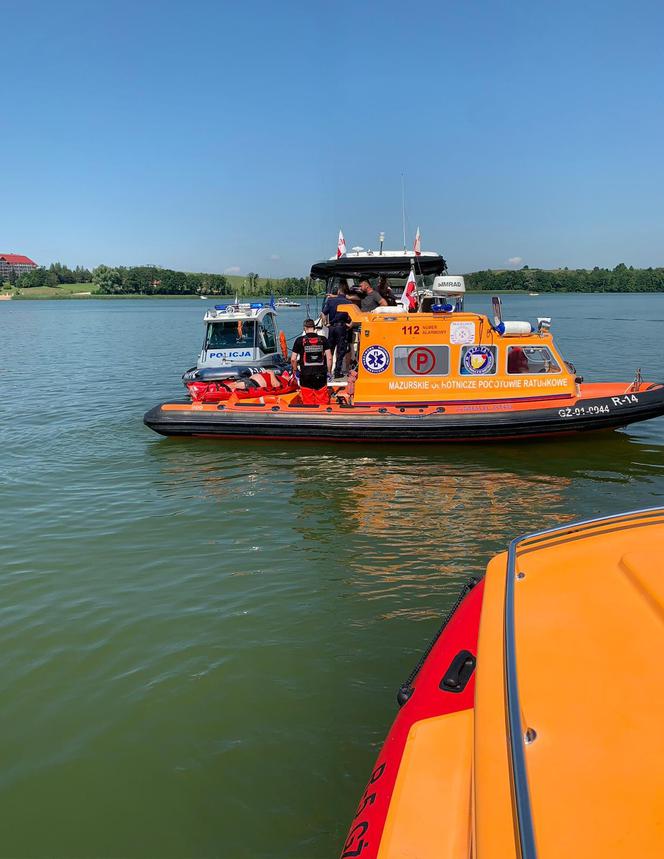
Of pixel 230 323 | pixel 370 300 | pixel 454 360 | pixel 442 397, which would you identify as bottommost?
pixel 442 397

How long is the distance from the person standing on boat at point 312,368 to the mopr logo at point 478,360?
253cm

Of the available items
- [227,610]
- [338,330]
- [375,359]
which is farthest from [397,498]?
[338,330]

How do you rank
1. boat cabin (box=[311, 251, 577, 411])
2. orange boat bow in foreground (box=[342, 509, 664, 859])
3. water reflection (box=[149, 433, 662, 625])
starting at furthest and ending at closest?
boat cabin (box=[311, 251, 577, 411]) → water reflection (box=[149, 433, 662, 625]) → orange boat bow in foreground (box=[342, 509, 664, 859])

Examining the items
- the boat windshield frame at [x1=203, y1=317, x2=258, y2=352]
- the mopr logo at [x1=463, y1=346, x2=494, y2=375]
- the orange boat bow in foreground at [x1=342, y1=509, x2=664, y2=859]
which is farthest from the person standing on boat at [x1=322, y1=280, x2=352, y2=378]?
the orange boat bow in foreground at [x1=342, y1=509, x2=664, y2=859]

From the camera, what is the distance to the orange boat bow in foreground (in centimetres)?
139

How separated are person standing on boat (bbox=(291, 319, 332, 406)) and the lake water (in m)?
0.94

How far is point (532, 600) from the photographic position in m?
2.24

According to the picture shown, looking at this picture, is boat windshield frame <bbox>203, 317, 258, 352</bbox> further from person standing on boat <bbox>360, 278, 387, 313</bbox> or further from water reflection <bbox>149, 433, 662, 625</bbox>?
water reflection <bbox>149, 433, 662, 625</bbox>

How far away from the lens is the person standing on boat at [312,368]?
11094 mm

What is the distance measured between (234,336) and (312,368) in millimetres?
4189

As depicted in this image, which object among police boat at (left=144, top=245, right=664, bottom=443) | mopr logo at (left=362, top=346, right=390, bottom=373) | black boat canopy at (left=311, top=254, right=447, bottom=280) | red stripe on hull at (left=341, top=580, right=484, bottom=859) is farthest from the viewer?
black boat canopy at (left=311, top=254, right=447, bottom=280)

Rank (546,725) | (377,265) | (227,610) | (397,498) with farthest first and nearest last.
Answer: (377,265), (397,498), (227,610), (546,725)

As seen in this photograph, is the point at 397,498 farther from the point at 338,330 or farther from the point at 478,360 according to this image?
the point at 338,330

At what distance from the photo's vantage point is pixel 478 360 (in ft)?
35.4
